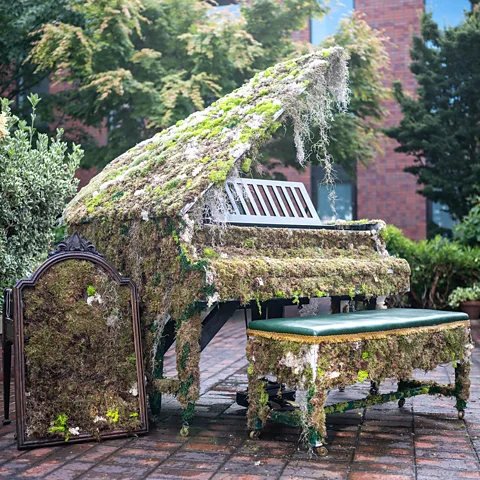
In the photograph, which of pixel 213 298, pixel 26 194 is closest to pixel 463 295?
pixel 26 194

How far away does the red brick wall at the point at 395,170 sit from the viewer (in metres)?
15.4

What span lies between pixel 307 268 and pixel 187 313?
0.84 m

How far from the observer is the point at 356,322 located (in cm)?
371

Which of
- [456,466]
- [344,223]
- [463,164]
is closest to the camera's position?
[456,466]

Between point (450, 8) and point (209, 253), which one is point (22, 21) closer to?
point (450, 8)

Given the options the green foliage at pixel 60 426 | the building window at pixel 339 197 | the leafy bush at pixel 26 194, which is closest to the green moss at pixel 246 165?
the green foliage at pixel 60 426

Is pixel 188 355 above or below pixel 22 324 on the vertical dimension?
below

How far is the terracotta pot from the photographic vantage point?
10.6 metres

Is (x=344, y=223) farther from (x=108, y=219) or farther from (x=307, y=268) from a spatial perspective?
(x=108, y=219)

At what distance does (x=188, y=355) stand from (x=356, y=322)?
40.4 inches

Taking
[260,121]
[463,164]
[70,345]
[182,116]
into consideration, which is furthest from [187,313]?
[463,164]

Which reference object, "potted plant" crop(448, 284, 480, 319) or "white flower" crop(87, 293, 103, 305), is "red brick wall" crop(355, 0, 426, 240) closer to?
"potted plant" crop(448, 284, 480, 319)

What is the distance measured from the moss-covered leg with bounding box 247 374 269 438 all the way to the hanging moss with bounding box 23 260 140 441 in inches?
28.2

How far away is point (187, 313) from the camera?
3.89m
